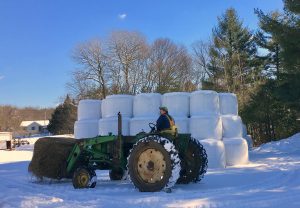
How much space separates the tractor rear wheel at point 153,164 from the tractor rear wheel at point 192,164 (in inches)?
54.8

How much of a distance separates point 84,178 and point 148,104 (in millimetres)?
5947

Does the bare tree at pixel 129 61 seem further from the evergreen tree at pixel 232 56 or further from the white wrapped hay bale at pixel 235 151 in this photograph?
the white wrapped hay bale at pixel 235 151

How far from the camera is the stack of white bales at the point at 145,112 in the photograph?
51.4 ft

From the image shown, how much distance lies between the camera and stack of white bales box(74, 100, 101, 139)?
1711 cm

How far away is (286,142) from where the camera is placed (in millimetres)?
24500

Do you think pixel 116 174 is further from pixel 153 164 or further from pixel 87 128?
pixel 87 128

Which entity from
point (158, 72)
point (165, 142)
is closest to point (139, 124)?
point (165, 142)

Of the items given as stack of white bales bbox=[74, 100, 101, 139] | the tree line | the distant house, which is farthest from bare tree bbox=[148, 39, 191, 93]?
the distant house

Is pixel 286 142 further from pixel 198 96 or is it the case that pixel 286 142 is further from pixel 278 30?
pixel 198 96

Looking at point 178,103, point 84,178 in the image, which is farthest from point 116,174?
point 178,103

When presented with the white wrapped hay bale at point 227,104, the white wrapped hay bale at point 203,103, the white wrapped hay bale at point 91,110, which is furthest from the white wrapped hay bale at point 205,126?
the white wrapped hay bale at point 91,110

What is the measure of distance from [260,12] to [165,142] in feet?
61.9

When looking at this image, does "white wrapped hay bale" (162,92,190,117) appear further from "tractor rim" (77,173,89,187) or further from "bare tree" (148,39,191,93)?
"bare tree" (148,39,191,93)

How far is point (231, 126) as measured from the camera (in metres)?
16.0
